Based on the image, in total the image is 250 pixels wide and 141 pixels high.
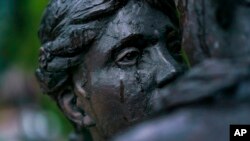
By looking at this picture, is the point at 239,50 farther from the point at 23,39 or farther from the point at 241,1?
the point at 23,39

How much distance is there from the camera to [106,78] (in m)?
3.91

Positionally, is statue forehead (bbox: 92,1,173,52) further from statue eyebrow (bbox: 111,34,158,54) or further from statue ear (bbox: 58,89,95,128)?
statue ear (bbox: 58,89,95,128)

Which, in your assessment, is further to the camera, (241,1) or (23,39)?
(23,39)

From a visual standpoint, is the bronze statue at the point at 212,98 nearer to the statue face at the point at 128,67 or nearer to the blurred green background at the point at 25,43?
the statue face at the point at 128,67

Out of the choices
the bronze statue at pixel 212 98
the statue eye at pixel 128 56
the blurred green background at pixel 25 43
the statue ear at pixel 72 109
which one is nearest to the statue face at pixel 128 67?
the statue eye at pixel 128 56

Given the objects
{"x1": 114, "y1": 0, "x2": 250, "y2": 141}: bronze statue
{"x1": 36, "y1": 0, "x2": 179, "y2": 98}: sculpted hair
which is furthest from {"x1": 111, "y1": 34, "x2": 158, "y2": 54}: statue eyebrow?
{"x1": 114, "y1": 0, "x2": 250, "y2": 141}: bronze statue

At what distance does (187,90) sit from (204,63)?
93mm

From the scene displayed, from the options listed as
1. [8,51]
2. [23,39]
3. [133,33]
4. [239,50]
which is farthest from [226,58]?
[8,51]

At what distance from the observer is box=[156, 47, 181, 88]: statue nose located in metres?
3.80

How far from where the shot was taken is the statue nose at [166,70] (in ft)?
12.5

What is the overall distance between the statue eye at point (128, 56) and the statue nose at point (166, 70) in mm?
97

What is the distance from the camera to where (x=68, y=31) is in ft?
13.3

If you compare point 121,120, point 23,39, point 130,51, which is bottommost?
point 121,120

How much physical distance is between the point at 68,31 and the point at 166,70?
49cm
